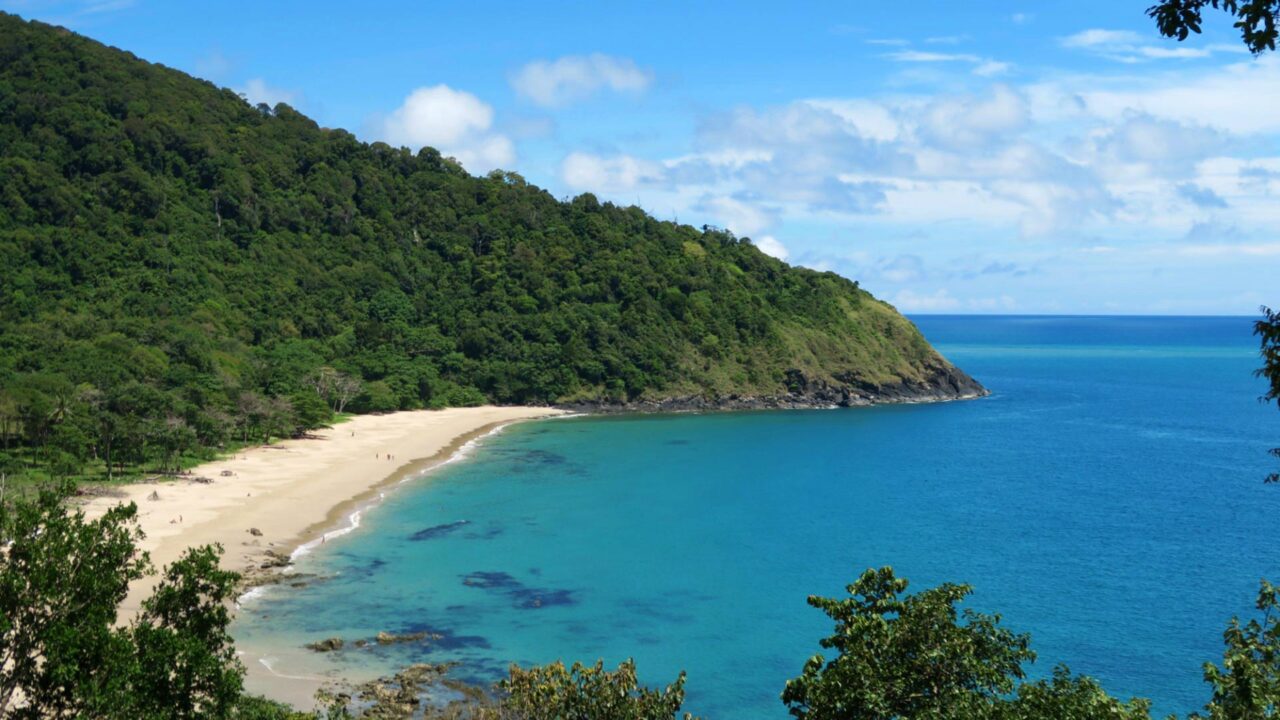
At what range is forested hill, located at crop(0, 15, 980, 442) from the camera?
9781 centimetres

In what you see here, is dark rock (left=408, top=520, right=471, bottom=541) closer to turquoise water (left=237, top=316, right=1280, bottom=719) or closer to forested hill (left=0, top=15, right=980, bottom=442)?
turquoise water (left=237, top=316, right=1280, bottom=719)

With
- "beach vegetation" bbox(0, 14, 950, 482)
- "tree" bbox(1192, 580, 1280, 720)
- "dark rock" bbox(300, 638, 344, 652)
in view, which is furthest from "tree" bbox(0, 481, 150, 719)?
"beach vegetation" bbox(0, 14, 950, 482)

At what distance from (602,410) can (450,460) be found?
34.7 metres

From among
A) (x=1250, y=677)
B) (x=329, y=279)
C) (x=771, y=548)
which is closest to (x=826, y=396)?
(x=329, y=279)

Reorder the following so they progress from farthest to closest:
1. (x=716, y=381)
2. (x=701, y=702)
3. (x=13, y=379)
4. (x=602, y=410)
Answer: (x=716, y=381), (x=602, y=410), (x=13, y=379), (x=701, y=702)

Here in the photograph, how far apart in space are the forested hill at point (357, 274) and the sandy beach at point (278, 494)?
361 inches

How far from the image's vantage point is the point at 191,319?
313 ft

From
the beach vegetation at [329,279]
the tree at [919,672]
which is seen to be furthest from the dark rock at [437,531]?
the tree at [919,672]

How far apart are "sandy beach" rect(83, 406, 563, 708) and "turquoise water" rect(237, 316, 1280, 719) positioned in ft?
9.86

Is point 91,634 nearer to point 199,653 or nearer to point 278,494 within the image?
point 199,653

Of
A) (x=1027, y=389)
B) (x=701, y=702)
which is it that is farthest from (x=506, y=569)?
(x=1027, y=389)

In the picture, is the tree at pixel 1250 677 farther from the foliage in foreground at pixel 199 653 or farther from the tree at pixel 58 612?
the tree at pixel 58 612

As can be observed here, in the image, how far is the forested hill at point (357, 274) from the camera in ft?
321

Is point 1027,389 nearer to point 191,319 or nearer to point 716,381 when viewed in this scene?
point 716,381
